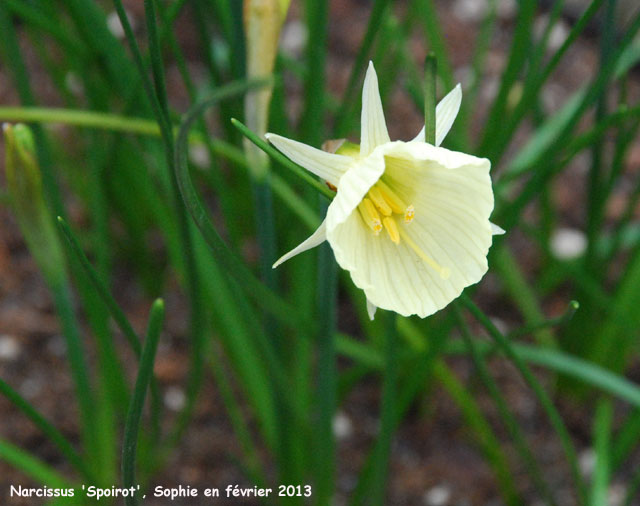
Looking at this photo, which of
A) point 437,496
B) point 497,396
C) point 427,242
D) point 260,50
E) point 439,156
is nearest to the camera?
point 439,156

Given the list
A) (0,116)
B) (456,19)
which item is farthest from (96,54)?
(456,19)

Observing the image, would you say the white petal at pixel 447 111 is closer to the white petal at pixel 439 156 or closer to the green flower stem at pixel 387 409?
the white petal at pixel 439 156

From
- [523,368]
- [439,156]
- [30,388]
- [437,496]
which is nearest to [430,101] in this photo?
[439,156]

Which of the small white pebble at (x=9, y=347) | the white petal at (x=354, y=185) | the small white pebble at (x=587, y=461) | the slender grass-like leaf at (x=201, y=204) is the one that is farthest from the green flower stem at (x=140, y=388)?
the small white pebble at (x=587, y=461)

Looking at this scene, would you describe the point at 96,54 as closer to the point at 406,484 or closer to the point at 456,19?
the point at 406,484

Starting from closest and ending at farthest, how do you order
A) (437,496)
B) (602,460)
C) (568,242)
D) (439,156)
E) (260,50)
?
(439,156) → (260,50) → (602,460) → (437,496) → (568,242)

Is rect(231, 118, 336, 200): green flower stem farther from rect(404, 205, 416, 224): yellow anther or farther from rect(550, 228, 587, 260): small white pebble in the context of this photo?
rect(550, 228, 587, 260): small white pebble

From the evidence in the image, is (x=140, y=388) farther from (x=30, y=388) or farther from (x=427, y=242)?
(x=30, y=388)
